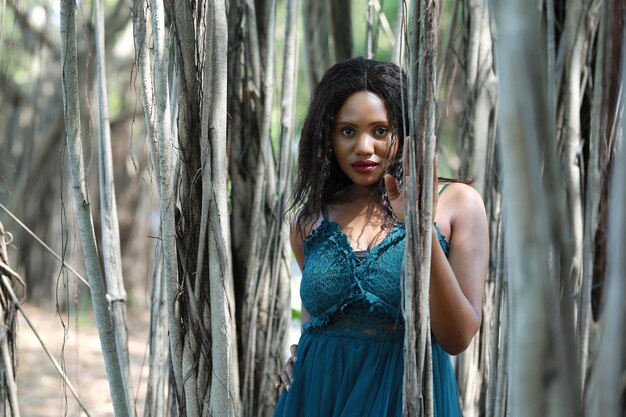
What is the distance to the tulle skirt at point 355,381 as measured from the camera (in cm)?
148

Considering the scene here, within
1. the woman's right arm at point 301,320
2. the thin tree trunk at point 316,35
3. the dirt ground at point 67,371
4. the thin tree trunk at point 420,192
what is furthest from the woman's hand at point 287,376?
the dirt ground at point 67,371

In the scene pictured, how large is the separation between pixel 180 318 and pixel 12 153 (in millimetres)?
4700

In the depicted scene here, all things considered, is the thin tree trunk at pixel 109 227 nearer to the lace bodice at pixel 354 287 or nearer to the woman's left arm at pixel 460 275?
the lace bodice at pixel 354 287

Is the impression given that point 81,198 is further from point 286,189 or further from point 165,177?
point 286,189

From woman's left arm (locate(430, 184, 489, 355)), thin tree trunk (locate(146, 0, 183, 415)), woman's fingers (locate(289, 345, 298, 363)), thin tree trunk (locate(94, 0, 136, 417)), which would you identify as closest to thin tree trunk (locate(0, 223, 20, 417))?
thin tree trunk (locate(94, 0, 136, 417))

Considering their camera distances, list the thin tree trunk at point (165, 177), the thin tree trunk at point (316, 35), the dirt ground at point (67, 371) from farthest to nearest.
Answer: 1. the dirt ground at point (67, 371)
2. the thin tree trunk at point (316, 35)
3. the thin tree trunk at point (165, 177)

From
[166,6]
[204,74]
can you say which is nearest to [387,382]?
[204,74]

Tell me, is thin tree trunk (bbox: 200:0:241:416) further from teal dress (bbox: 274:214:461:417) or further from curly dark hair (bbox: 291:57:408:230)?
curly dark hair (bbox: 291:57:408:230)

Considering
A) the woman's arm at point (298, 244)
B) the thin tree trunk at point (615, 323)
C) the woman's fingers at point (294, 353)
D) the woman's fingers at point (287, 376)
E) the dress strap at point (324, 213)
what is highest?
the dress strap at point (324, 213)

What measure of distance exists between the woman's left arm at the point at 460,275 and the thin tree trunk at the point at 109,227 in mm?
525

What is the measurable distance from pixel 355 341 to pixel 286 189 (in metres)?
0.56

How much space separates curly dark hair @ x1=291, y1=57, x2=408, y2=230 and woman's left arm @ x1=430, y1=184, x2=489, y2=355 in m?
0.14

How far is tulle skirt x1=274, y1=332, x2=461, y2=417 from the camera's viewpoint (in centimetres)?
148

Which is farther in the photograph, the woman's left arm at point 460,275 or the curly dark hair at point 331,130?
the curly dark hair at point 331,130
